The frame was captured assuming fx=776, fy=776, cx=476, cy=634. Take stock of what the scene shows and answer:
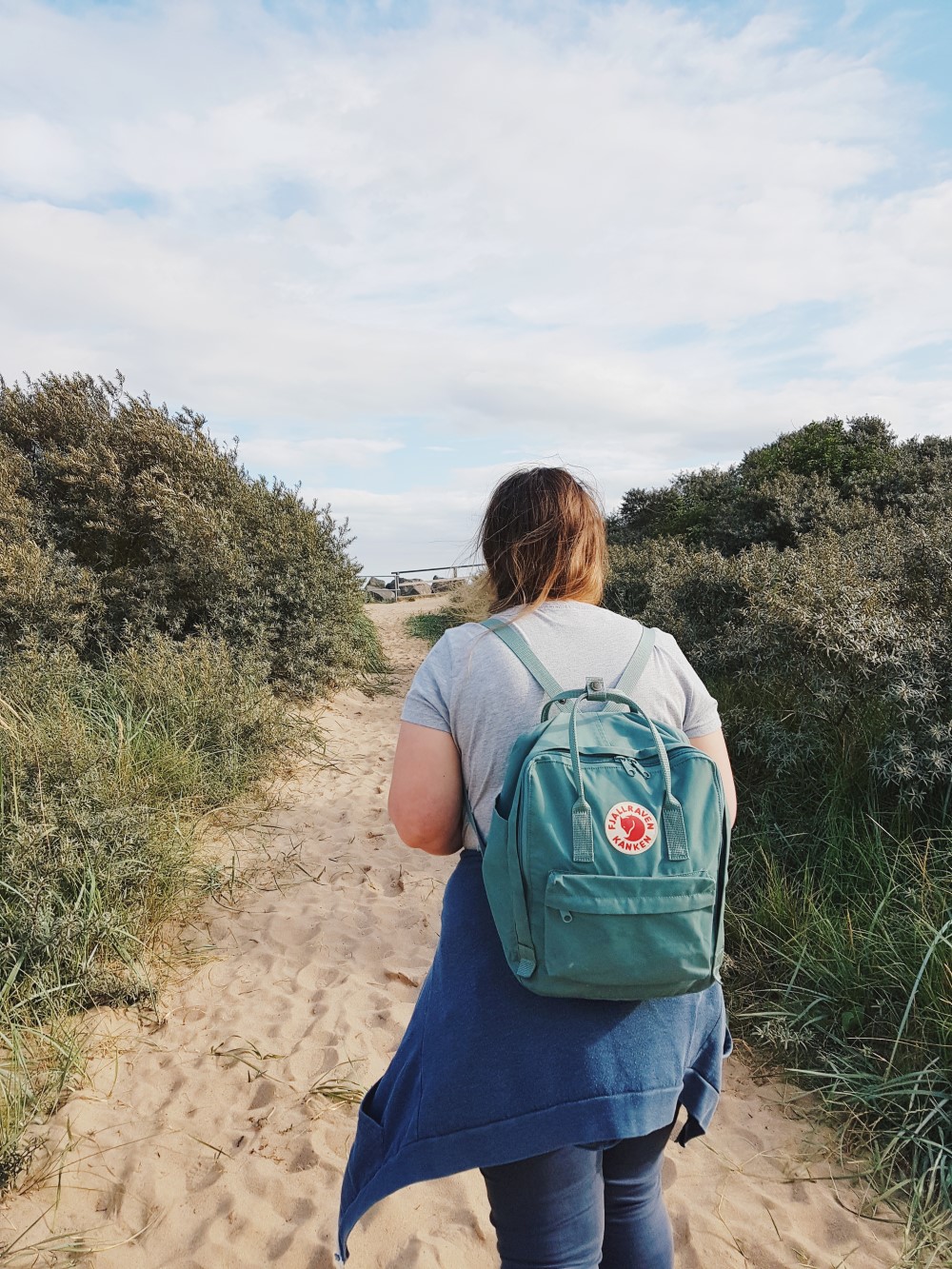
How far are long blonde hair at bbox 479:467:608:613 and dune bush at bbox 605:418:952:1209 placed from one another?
2.03 m

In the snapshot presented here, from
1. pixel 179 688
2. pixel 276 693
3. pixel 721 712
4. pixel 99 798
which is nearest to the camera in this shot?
pixel 99 798

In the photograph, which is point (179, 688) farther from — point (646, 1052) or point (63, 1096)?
point (646, 1052)

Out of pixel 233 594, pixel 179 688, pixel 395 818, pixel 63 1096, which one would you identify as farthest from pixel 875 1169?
pixel 233 594

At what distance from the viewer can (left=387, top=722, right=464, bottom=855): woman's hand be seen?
4.58ft

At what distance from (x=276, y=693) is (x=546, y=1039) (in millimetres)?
7023

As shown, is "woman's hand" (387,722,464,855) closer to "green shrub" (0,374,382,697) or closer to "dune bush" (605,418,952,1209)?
"dune bush" (605,418,952,1209)

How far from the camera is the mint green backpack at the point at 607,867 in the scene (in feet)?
3.77

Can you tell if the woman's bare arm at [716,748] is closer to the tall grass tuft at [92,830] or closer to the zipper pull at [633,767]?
the zipper pull at [633,767]

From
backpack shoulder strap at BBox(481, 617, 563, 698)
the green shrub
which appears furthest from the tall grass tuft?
backpack shoulder strap at BBox(481, 617, 563, 698)

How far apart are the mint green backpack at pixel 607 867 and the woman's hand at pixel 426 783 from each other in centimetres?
19

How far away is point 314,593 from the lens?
8500 mm

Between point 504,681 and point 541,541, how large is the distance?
31 cm

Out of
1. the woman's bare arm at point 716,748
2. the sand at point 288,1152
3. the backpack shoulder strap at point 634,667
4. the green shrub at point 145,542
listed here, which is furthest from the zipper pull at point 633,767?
the green shrub at point 145,542

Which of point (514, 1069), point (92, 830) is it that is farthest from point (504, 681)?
point (92, 830)
